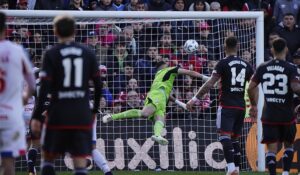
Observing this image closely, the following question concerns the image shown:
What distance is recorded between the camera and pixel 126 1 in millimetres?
21219

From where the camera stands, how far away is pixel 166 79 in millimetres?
17000

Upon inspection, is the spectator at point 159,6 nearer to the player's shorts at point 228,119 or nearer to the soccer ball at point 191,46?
the soccer ball at point 191,46

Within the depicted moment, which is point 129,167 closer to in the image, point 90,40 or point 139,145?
point 139,145

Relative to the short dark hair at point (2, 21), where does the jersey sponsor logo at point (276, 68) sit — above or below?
below

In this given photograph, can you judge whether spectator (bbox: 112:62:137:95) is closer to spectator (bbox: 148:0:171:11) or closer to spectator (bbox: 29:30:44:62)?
spectator (bbox: 29:30:44:62)

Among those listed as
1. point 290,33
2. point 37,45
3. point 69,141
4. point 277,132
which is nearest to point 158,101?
point 37,45

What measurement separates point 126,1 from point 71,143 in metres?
11.1

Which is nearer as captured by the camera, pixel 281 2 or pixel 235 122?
pixel 235 122

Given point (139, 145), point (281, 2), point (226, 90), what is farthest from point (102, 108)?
point (281, 2)

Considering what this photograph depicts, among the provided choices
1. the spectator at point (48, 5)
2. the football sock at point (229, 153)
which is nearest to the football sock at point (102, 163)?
the football sock at point (229, 153)

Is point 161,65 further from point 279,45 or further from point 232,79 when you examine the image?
point 279,45

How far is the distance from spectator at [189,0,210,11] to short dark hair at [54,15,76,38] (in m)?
10.5

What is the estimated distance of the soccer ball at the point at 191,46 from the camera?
18.2 meters

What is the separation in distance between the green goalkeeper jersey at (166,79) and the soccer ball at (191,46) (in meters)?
1.26
